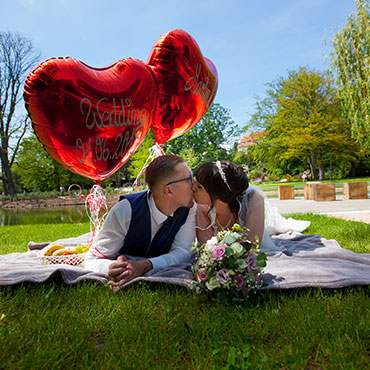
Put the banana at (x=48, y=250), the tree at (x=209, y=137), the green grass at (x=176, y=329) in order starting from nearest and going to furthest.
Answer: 1. the green grass at (x=176, y=329)
2. the banana at (x=48, y=250)
3. the tree at (x=209, y=137)

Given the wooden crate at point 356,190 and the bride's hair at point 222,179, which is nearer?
the bride's hair at point 222,179

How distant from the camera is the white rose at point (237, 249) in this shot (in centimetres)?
195

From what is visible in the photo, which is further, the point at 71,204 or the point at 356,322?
the point at 71,204

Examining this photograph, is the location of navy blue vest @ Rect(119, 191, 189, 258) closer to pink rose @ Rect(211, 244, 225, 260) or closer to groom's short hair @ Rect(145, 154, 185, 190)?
groom's short hair @ Rect(145, 154, 185, 190)

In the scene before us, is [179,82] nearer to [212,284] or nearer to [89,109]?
[89,109]

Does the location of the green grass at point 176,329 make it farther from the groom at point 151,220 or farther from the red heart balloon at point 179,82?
A: the red heart balloon at point 179,82

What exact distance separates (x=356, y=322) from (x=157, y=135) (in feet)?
9.46

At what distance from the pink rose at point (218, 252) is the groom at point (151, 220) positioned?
2.21ft

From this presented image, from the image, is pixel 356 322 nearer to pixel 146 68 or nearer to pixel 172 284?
pixel 172 284

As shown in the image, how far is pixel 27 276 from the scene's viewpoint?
2.29 meters

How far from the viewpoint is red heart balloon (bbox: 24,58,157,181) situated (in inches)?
102

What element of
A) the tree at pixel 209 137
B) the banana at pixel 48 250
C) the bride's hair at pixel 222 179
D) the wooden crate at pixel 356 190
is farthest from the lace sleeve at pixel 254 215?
the tree at pixel 209 137

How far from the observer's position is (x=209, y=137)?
27172 millimetres

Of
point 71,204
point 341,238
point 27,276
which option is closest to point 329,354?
point 27,276
